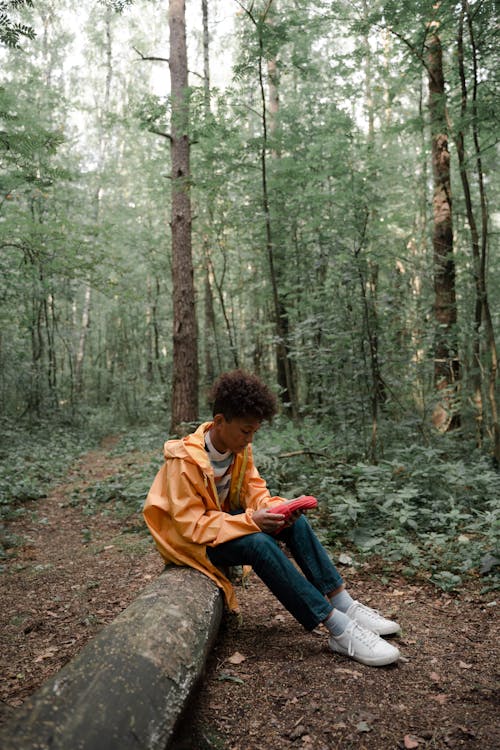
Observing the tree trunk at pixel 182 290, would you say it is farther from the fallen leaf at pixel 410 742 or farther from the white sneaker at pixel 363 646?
the fallen leaf at pixel 410 742

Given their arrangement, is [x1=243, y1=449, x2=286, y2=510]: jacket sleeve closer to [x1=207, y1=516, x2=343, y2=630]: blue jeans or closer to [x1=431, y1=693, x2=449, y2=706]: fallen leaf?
[x1=207, y1=516, x2=343, y2=630]: blue jeans

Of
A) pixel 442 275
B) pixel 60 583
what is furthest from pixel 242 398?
pixel 442 275

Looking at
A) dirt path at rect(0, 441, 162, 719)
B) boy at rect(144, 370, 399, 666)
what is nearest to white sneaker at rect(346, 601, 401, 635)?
boy at rect(144, 370, 399, 666)

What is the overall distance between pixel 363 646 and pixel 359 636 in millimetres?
50

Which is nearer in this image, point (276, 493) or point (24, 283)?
point (276, 493)

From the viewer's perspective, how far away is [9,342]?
38.4ft

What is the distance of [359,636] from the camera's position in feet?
8.70

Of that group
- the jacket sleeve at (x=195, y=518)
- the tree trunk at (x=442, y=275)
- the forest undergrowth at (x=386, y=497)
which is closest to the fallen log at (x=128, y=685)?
the jacket sleeve at (x=195, y=518)

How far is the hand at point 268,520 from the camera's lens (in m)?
2.74

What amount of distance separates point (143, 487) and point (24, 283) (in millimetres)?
6656

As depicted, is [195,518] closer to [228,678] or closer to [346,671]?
[228,678]

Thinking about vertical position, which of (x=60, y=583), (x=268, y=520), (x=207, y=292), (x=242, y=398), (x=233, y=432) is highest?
→ (x=207, y=292)

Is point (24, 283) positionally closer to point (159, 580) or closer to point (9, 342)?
point (9, 342)

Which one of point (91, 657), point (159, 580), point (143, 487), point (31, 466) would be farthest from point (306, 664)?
point (31, 466)
